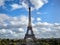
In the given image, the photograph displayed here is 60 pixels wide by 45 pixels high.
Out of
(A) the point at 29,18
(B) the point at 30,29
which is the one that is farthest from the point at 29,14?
(B) the point at 30,29

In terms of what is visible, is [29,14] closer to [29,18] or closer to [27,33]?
[29,18]

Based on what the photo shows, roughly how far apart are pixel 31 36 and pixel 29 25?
134 cm

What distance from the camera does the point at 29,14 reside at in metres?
17.9

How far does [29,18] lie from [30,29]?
1.40 metres

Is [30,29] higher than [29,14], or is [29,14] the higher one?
[29,14]

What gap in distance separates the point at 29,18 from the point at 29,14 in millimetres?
354

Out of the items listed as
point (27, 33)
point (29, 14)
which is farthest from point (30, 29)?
point (29, 14)

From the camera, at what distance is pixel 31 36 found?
19266 millimetres

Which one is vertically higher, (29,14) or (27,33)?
(29,14)

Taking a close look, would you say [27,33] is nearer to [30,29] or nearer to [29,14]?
[30,29]

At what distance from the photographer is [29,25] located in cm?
1844

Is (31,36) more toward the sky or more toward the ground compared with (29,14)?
more toward the ground

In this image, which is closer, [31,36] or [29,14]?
[29,14]

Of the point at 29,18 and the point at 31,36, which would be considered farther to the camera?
the point at 31,36
